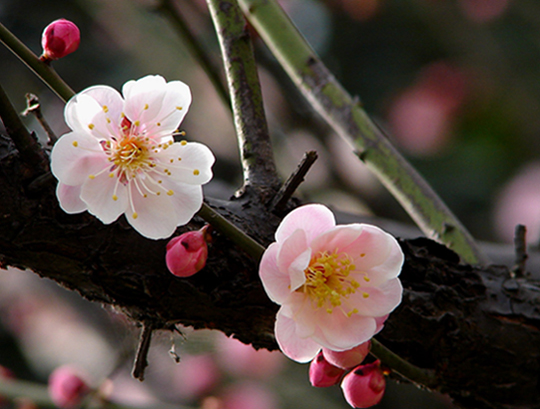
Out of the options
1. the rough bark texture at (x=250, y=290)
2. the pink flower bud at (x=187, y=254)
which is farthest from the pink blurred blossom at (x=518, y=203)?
the pink flower bud at (x=187, y=254)

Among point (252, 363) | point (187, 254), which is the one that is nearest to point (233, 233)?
point (187, 254)

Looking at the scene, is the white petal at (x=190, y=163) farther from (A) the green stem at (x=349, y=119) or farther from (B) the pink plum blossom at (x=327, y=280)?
(A) the green stem at (x=349, y=119)

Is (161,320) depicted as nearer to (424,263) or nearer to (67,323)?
(424,263)

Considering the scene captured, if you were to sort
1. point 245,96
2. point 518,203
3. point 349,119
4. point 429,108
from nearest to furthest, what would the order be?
point 245,96
point 349,119
point 518,203
point 429,108

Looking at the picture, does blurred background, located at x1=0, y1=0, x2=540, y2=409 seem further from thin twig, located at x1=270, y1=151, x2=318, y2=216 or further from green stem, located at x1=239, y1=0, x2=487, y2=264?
thin twig, located at x1=270, y1=151, x2=318, y2=216

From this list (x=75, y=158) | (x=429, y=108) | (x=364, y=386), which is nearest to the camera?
(x=75, y=158)

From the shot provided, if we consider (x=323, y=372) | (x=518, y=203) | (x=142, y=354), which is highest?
(x=142, y=354)

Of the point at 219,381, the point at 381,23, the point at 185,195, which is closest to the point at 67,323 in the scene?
the point at 219,381

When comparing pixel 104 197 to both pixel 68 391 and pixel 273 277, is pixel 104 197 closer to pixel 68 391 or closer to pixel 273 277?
pixel 273 277
